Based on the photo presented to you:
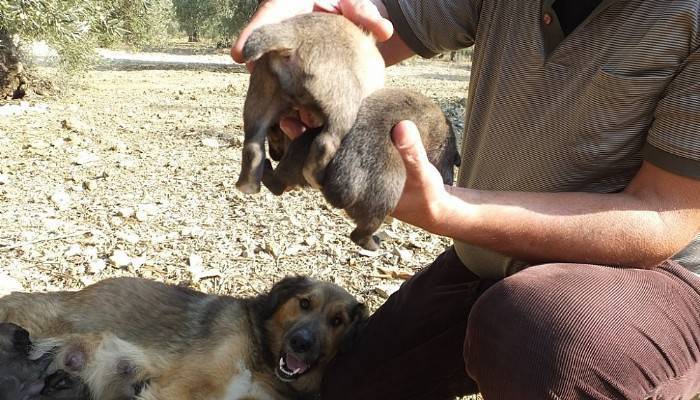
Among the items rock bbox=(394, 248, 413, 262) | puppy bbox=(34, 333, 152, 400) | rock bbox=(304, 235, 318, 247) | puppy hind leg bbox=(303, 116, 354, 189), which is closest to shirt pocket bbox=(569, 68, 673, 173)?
puppy hind leg bbox=(303, 116, 354, 189)

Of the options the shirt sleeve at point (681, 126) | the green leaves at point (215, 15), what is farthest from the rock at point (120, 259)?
the green leaves at point (215, 15)

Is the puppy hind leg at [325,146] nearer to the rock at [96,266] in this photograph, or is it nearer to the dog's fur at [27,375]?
the dog's fur at [27,375]

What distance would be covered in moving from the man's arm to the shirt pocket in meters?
0.13

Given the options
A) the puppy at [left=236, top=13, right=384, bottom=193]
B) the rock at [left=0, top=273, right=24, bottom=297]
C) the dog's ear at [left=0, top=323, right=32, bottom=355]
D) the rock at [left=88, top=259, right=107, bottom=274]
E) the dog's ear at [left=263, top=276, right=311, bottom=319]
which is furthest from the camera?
the rock at [left=88, top=259, right=107, bottom=274]

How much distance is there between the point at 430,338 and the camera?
311 centimetres

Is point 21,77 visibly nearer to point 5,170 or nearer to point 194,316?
point 5,170

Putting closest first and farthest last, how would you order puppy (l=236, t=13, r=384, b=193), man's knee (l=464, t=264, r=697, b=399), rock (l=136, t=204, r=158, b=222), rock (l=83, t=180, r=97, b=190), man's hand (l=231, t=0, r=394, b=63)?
1. man's knee (l=464, t=264, r=697, b=399)
2. puppy (l=236, t=13, r=384, b=193)
3. man's hand (l=231, t=0, r=394, b=63)
4. rock (l=136, t=204, r=158, b=222)
5. rock (l=83, t=180, r=97, b=190)

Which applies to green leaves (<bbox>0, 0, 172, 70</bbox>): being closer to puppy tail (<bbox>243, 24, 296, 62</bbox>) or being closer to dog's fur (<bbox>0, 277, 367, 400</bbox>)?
dog's fur (<bbox>0, 277, 367, 400</bbox>)

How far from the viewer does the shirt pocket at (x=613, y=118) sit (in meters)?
2.33

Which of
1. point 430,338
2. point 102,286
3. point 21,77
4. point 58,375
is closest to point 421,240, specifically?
point 430,338

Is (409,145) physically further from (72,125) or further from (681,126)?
(72,125)

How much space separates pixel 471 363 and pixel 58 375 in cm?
239

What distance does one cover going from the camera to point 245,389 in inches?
140

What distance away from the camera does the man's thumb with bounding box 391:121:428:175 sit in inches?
80.3
